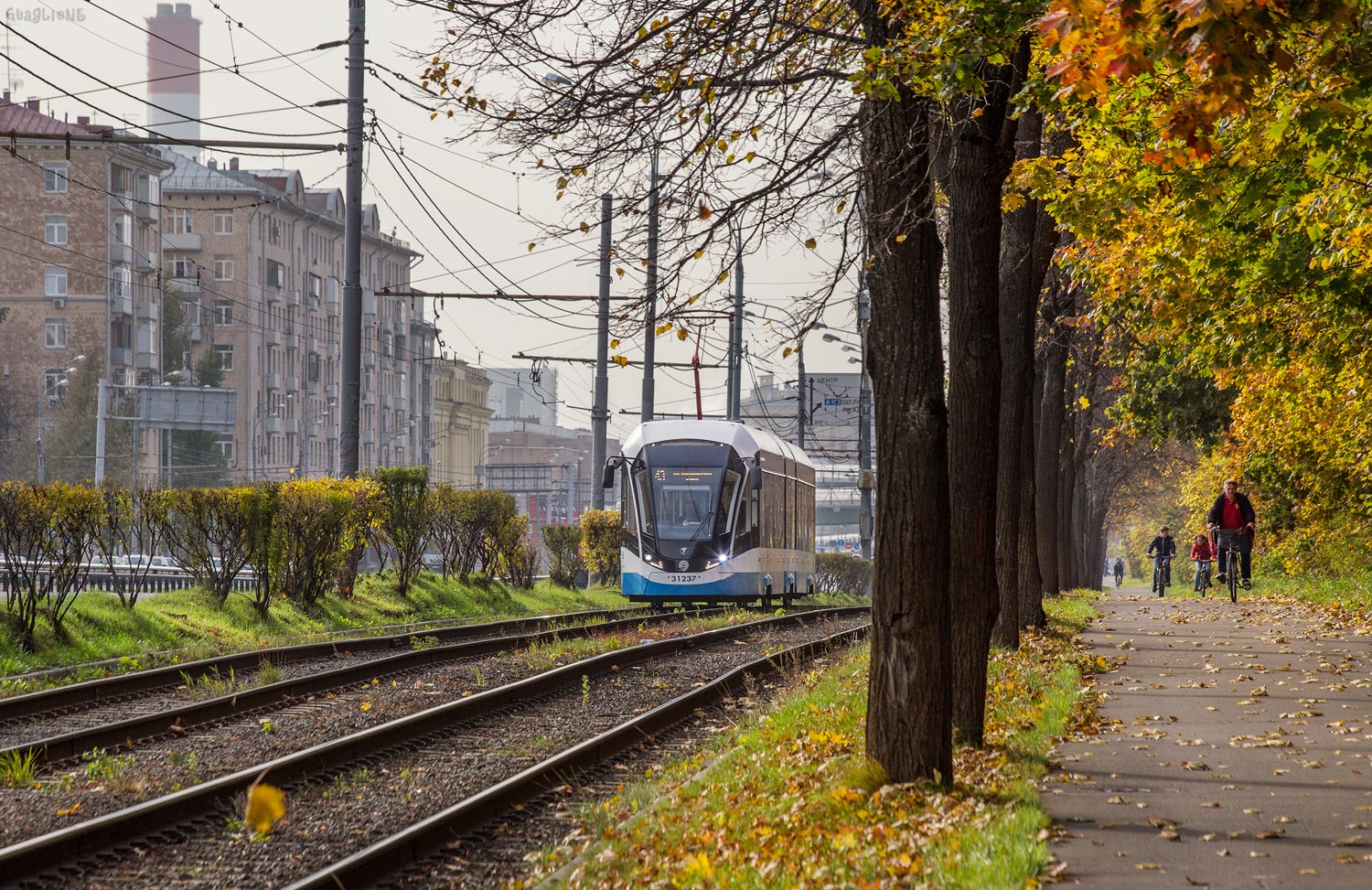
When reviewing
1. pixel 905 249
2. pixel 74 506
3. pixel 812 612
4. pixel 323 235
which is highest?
pixel 323 235

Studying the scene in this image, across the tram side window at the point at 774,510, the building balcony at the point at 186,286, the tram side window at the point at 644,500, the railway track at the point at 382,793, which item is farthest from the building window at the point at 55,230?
the railway track at the point at 382,793

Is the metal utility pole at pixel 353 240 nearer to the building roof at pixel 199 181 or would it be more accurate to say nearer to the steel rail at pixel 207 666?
the steel rail at pixel 207 666

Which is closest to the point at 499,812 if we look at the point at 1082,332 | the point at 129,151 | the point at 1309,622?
the point at 1309,622

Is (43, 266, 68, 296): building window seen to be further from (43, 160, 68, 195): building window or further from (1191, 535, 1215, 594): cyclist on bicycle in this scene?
(1191, 535, 1215, 594): cyclist on bicycle

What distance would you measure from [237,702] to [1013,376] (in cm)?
832

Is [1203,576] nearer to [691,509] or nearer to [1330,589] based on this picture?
[1330,589]

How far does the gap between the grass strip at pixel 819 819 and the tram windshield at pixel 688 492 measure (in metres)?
16.9

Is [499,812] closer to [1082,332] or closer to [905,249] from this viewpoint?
[905,249]

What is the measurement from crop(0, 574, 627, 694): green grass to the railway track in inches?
180

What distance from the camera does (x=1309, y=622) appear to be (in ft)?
72.0

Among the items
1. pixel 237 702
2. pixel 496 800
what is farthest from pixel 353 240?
pixel 496 800

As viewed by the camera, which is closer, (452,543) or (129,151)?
(452,543)

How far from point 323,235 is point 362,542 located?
80.7 metres

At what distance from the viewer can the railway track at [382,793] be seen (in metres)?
7.69
